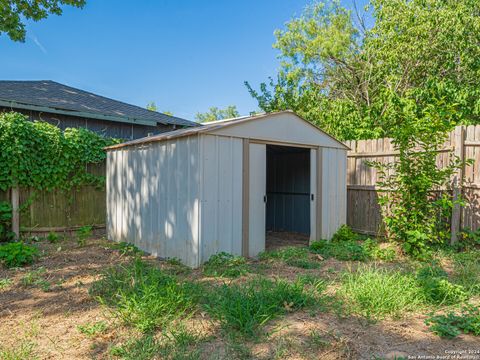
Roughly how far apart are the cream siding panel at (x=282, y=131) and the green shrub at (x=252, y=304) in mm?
2366

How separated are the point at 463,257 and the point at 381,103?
5515 millimetres

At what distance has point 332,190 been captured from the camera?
659cm

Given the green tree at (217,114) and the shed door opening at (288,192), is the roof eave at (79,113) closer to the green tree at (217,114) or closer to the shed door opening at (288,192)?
the shed door opening at (288,192)

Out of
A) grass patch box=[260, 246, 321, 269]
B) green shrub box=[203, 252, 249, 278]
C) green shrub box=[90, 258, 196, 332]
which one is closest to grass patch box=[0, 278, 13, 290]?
green shrub box=[90, 258, 196, 332]

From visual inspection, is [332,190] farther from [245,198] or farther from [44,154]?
[44,154]

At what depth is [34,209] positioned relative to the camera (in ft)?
22.5

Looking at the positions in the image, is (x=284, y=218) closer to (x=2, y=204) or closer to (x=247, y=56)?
(x=2, y=204)

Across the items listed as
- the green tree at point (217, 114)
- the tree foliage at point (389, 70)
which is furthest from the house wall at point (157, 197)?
the green tree at point (217, 114)

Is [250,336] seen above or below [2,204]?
below

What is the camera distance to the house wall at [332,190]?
644 centimetres

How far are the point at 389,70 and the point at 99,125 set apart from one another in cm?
913

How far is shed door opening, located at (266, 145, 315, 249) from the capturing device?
27.2 ft

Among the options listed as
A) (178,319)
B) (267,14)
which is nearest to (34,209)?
(178,319)

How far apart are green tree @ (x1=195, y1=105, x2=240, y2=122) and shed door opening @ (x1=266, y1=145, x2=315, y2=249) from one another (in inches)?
1426
